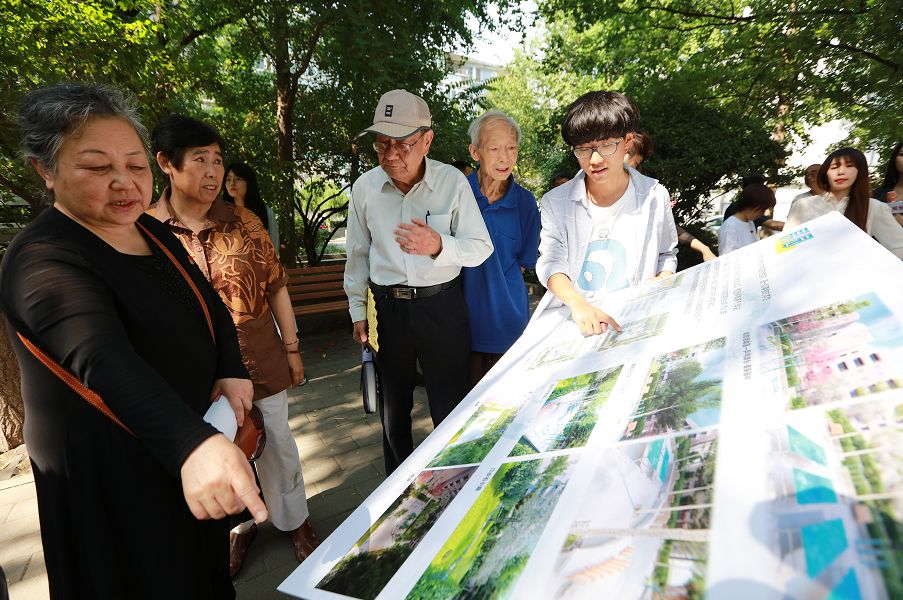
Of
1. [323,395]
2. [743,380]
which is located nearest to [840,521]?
[743,380]

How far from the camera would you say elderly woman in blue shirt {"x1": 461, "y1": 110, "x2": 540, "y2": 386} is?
8.25 feet

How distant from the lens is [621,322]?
143cm

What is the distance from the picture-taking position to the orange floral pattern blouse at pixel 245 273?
81.0 inches

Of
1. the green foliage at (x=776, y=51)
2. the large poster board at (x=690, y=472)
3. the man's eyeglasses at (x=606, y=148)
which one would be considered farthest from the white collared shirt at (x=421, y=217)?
the green foliage at (x=776, y=51)

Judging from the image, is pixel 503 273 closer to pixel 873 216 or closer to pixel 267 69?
pixel 873 216

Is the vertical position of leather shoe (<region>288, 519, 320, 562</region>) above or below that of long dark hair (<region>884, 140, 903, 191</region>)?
below

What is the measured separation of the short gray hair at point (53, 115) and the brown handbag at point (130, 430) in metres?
0.31

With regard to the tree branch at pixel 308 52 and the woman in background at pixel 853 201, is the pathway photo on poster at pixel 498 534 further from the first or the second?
the tree branch at pixel 308 52

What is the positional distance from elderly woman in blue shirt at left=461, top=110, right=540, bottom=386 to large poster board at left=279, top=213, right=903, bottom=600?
1307 mm

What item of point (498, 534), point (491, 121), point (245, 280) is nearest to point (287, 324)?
point (245, 280)

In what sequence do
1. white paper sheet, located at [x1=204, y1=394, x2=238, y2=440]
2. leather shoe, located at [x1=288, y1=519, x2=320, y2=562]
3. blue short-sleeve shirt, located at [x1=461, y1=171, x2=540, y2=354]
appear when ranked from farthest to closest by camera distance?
blue short-sleeve shirt, located at [x1=461, y1=171, x2=540, y2=354]
leather shoe, located at [x1=288, y1=519, x2=320, y2=562]
white paper sheet, located at [x1=204, y1=394, x2=238, y2=440]

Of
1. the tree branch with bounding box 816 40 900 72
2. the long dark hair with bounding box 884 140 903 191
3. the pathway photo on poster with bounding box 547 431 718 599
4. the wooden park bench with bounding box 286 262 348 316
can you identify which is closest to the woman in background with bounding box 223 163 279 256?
the wooden park bench with bounding box 286 262 348 316

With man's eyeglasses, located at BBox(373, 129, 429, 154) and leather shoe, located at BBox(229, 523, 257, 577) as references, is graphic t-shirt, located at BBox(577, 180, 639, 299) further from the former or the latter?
leather shoe, located at BBox(229, 523, 257, 577)

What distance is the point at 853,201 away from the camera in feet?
12.0
